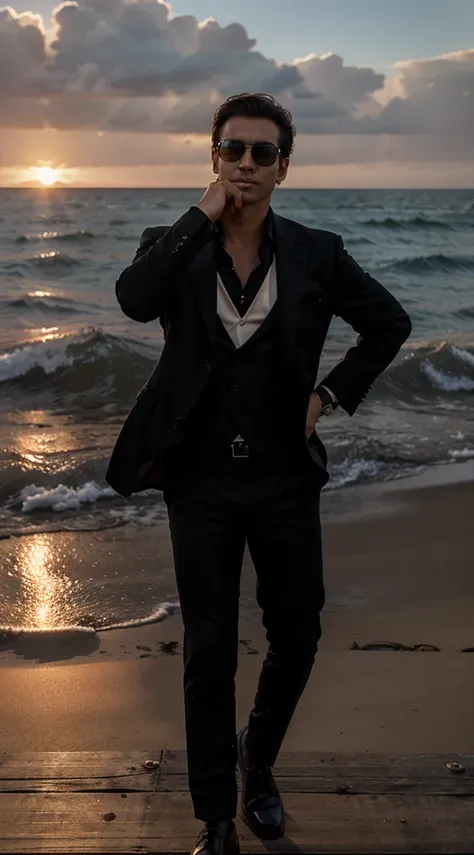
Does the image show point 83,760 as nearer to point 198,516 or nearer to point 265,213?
point 198,516

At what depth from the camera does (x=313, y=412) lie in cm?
274

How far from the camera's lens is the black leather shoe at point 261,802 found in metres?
2.82

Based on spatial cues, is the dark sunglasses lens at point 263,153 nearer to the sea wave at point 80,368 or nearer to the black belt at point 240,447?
the black belt at point 240,447

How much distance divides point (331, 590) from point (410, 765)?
2.82m

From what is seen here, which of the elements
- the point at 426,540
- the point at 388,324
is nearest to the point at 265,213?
the point at 388,324

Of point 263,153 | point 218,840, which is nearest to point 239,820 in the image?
point 218,840

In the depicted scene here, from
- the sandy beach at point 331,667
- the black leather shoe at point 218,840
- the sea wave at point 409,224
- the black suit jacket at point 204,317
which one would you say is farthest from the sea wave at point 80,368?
the sea wave at point 409,224

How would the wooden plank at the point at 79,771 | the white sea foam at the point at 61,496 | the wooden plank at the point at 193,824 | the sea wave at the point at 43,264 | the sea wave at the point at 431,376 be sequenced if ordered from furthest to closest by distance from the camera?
the sea wave at the point at 43,264 → the sea wave at the point at 431,376 → the white sea foam at the point at 61,496 → the wooden plank at the point at 79,771 → the wooden plank at the point at 193,824

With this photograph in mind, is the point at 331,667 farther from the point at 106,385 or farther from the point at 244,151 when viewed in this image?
the point at 106,385

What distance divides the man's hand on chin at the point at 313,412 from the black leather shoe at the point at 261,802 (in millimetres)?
1089

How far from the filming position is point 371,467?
895cm

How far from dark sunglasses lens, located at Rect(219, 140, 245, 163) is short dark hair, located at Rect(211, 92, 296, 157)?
0.29 ft

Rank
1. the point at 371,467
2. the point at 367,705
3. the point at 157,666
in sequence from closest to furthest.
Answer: the point at 367,705 < the point at 157,666 < the point at 371,467

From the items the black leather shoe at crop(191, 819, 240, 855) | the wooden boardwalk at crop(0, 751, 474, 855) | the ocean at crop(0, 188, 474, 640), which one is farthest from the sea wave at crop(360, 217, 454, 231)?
the black leather shoe at crop(191, 819, 240, 855)
